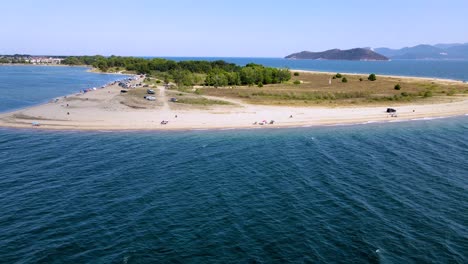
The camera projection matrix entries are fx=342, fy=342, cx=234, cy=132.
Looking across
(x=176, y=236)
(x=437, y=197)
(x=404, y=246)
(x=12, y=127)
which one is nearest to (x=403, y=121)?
(x=437, y=197)

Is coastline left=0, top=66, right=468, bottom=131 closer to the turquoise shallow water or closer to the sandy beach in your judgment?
the sandy beach

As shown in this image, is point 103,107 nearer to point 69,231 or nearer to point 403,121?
point 69,231

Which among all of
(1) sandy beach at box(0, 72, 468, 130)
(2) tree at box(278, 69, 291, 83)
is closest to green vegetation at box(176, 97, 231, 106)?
(1) sandy beach at box(0, 72, 468, 130)

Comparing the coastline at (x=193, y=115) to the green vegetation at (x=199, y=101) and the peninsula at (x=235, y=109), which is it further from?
the green vegetation at (x=199, y=101)

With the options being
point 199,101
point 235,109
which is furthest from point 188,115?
point 199,101

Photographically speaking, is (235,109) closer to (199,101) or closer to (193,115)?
(193,115)

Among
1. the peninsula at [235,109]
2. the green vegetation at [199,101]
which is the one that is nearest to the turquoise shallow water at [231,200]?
the peninsula at [235,109]
